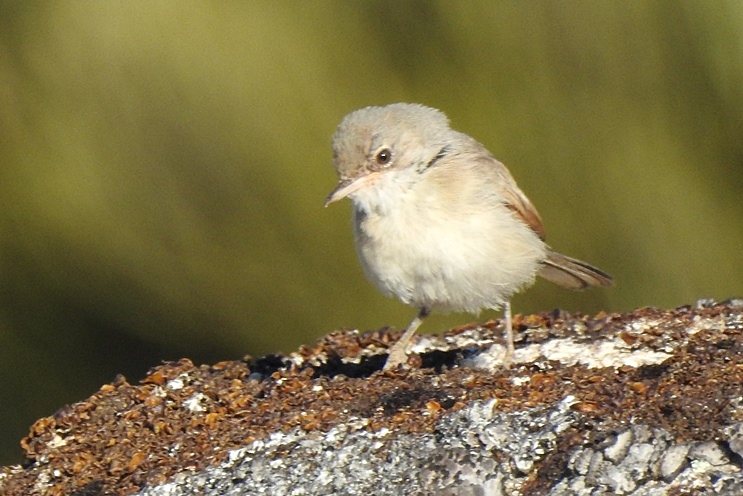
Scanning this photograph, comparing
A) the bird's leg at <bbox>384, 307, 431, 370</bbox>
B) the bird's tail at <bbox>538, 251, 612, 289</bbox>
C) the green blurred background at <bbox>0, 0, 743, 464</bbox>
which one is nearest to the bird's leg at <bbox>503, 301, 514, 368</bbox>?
the bird's leg at <bbox>384, 307, 431, 370</bbox>

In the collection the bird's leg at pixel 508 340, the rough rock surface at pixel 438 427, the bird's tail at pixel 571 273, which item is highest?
the bird's tail at pixel 571 273

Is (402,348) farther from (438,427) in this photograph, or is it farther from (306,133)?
(438,427)

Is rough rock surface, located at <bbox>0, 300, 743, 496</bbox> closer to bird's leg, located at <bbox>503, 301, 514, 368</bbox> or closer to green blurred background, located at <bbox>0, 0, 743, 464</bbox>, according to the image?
bird's leg, located at <bbox>503, 301, 514, 368</bbox>

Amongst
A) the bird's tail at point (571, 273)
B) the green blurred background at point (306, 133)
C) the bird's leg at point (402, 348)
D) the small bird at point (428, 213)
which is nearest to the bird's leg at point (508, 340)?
the small bird at point (428, 213)

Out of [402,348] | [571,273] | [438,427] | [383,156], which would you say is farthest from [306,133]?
[438,427]

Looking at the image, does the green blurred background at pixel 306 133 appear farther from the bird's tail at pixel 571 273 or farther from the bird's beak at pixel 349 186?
the bird's beak at pixel 349 186

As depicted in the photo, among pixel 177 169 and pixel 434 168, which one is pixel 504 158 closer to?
pixel 434 168

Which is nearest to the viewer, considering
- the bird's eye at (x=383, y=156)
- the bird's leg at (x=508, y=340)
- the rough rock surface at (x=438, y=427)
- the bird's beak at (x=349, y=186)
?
the rough rock surface at (x=438, y=427)
